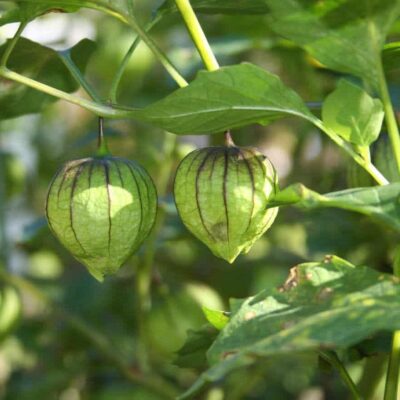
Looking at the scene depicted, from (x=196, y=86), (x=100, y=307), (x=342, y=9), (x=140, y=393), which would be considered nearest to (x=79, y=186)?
(x=196, y=86)

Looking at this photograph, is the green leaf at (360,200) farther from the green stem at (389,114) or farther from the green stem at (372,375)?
the green stem at (372,375)

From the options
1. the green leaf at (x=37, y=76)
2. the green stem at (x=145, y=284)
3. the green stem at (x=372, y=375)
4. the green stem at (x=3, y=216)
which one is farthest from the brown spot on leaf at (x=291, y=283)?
the green stem at (x=3, y=216)

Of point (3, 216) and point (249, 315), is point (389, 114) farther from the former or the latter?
point (3, 216)

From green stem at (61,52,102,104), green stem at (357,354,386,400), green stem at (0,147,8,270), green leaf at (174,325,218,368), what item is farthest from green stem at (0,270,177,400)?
green stem at (61,52,102,104)

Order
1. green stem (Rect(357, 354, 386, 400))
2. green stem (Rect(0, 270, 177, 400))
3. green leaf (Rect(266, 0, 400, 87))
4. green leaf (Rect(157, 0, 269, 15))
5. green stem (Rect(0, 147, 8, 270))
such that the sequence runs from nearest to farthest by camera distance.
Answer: green leaf (Rect(266, 0, 400, 87)) → green leaf (Rect(157, 0, 269, 15)) → green stem (Rect(357, 354, 386, 400)) → green stem (Rect(0, 270, 177, 400)) → green stem (Rect(0, 147, 8, 270))

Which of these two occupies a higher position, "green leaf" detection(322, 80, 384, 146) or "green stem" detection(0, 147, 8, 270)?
"green leaf" detection(322, 80, 384, 146)

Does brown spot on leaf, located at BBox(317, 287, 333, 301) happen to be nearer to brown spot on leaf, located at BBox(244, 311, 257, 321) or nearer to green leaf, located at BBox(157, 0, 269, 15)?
brown spot on leaf, located at BBox(244, 311, 257, 321)
